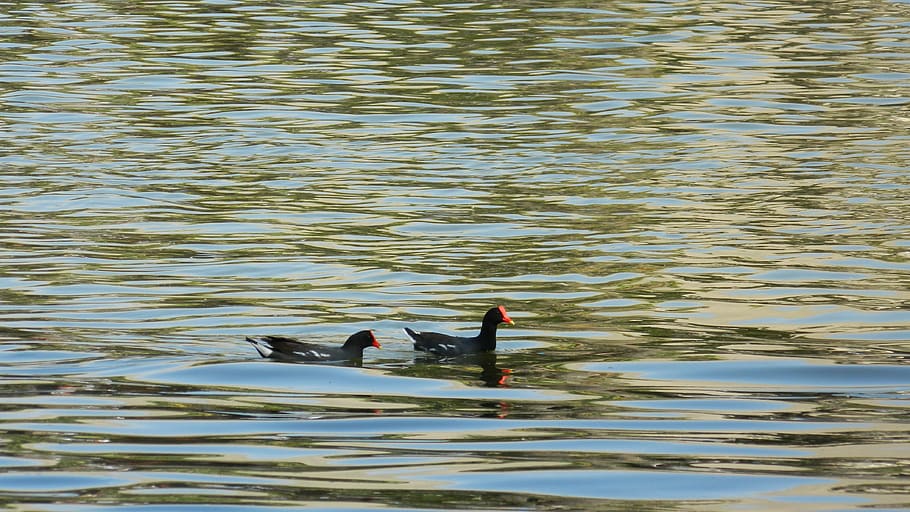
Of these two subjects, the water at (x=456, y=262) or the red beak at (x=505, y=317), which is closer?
the water at (x=456, y=262)

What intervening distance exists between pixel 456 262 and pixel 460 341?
12.8 feet

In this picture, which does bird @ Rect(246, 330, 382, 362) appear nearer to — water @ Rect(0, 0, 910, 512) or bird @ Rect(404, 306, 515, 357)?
water @ Rect(0, 0, 910, 512)

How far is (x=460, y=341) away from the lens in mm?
14328

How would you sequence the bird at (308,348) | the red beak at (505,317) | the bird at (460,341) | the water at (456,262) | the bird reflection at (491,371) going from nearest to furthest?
the water at (456,262) → the bird reflection at (491,371) → the bird at (308,348) → the bird at (460,341) → the red beak at (505,317)

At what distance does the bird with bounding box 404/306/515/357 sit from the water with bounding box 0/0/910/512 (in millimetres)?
175

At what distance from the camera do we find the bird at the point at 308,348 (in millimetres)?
13758

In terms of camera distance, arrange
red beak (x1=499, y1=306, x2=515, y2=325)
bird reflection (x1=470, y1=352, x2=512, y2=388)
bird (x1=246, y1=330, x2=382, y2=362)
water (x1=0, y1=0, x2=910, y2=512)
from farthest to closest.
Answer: red beak (x1=499, y1=306, x2=515, y2=325), bird (x1=246, y1=330, x2=382, y2=362), bird reflection (x1=470, y1=352, x2=512, y2=388), water (x1=0, y1=0, x2=910, y2=512)

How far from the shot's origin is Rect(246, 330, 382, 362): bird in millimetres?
13758

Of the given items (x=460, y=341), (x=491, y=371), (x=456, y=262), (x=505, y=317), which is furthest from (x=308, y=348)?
(x=456, y=262)

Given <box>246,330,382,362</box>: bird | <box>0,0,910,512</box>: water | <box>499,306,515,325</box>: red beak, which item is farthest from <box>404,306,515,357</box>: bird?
<box>246,330,382,362</box>: bird

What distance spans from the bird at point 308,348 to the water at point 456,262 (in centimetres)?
17

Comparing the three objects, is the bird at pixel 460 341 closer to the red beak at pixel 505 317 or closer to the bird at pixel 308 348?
the red beak at pixel 505 317

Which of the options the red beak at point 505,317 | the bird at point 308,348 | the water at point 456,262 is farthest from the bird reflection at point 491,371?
the bird at point 308,348

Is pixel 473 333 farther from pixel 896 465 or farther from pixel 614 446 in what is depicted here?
pixel 896 465
